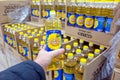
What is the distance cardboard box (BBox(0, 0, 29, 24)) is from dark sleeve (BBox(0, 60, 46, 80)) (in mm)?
1516

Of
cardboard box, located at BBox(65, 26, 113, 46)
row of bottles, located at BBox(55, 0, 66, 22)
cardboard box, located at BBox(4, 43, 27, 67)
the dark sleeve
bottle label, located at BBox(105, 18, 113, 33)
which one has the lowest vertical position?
cardboard box, located at BBox(4, 43, 27, 67)

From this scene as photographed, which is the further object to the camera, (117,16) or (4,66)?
(4,66)

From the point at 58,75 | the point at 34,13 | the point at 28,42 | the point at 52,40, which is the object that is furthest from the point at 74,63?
the point at 34,13

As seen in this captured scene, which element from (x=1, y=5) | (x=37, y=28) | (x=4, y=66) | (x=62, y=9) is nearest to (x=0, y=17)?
(x=1, y=5)

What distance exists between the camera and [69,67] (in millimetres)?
995

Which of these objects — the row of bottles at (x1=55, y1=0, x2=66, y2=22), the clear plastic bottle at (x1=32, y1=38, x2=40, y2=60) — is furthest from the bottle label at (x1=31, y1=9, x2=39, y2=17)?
the clear plastic bottle at (x1=32, y1=38, x2=40, y2=60)

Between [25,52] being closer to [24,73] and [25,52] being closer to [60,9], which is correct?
[60,9]

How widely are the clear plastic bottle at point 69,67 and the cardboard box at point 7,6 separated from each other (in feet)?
4.38

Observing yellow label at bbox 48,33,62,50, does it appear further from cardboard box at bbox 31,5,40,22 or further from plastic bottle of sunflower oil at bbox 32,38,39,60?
cardboard box at bbox 31,5,40,22

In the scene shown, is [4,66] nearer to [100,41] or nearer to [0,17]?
[0,17]

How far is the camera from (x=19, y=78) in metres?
0.56

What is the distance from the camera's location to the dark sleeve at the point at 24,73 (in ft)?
1.82

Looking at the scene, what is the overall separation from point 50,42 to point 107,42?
44cm

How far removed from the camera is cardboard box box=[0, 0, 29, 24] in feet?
6.22
